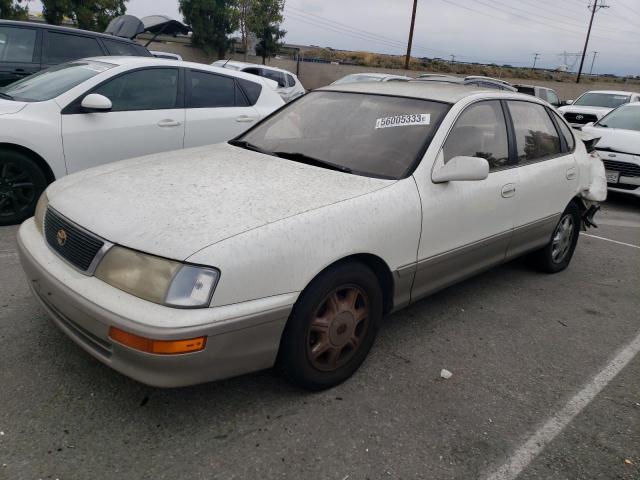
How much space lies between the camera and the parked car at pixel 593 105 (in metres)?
14.1

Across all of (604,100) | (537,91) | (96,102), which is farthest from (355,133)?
(537,91)

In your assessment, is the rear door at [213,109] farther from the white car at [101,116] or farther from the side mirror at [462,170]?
the side mirror at [462,170]

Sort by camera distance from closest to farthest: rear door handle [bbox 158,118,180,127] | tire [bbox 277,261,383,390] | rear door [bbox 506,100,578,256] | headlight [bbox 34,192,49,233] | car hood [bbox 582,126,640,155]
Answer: tire [bbox 277,261,383,390]
headlight [bbox 34,192,49,233]
rear door [bbox 506,100,578,256]
rear door handle [bbox 158,118,180,127]
car hood [bbox 582,126,640,155]

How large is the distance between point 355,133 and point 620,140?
6626 millimetres

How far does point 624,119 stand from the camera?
906cm

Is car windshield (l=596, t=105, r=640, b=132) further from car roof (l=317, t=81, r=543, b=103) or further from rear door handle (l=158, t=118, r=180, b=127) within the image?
rear door handle (l=158, t=118, r=180, b=127)

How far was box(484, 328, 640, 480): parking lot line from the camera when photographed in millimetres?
2311

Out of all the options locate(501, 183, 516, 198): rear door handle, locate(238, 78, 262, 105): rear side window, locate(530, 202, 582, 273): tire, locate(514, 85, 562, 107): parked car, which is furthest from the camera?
locate(514, 85, 562, 107): parked car

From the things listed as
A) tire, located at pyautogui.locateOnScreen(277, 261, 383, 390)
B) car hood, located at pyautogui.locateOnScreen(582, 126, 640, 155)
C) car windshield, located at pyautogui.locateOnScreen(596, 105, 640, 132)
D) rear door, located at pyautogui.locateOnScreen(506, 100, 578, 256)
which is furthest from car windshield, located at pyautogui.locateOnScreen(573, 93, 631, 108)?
tire, located at pyautogui.locateOnScreen(277, 261, 383, 390)

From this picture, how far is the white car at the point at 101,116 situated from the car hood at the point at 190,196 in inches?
74.0

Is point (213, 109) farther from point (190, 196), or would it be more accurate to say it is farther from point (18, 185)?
point (190, 196)

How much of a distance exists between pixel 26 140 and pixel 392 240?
348 cm

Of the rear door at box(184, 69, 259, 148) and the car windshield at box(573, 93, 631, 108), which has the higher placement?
the car windshield at box(573, 93, 631, 108)

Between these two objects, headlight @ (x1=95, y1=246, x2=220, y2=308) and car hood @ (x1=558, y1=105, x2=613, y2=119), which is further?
car hood @ (x1=558, y1=105, x2=613, y2=119)
